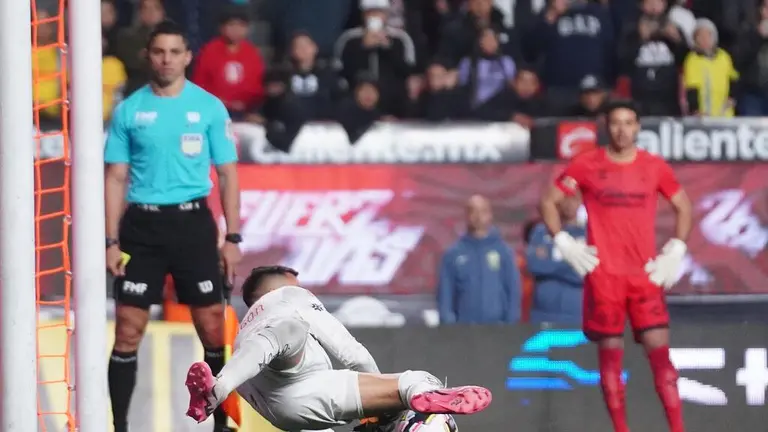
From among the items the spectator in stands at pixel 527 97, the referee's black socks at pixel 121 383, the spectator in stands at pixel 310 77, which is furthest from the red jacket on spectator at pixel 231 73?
the referee's black socks at pixel 121 383

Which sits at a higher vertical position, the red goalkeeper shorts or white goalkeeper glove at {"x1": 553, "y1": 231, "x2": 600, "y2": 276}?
white goalkeeper glove at {"x1": 553, "y1": 231, "x2": 600, "y2": 276}

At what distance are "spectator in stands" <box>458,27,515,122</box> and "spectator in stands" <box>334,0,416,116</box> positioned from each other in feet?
1.54

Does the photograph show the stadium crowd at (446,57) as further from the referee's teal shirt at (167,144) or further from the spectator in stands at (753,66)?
the referee's teal shirt at (167,144)

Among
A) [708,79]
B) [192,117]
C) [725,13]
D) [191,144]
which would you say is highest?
[725,13]

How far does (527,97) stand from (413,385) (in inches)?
212

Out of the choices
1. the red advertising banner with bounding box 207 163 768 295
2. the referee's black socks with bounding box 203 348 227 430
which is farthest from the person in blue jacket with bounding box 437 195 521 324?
the referee's black socks with bounding box 203 348 227 430

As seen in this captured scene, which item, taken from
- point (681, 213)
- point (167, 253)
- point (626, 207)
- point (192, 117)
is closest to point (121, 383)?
point (167, 253)

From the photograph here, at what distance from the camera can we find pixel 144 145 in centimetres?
724

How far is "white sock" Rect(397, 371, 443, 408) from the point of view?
611cm

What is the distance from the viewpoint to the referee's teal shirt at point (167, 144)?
723 cm

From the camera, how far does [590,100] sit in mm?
11094

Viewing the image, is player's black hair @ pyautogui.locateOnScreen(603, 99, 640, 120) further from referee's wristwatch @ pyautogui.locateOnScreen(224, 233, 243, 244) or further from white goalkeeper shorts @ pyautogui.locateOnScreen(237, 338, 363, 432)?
white goalkeeper shorts @ pyautogui.locateOnScreen(237, 338, 363, 432)

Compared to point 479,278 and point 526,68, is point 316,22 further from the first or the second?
point 479,278

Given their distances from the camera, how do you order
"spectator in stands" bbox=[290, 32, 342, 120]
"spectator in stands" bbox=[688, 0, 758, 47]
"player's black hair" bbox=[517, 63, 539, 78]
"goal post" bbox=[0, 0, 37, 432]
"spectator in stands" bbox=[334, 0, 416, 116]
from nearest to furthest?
"goal post" bbox=[0, 0, 37, 432], "spectator in stands" bbox=[290, 32, 342, 120], "player's black hair" bbox=[517, 63, 539, 78], "spectator in stands" bbox=[334, 0, 416, 116], "spectator in stands" bbox=[688, 0, 758, 47]
